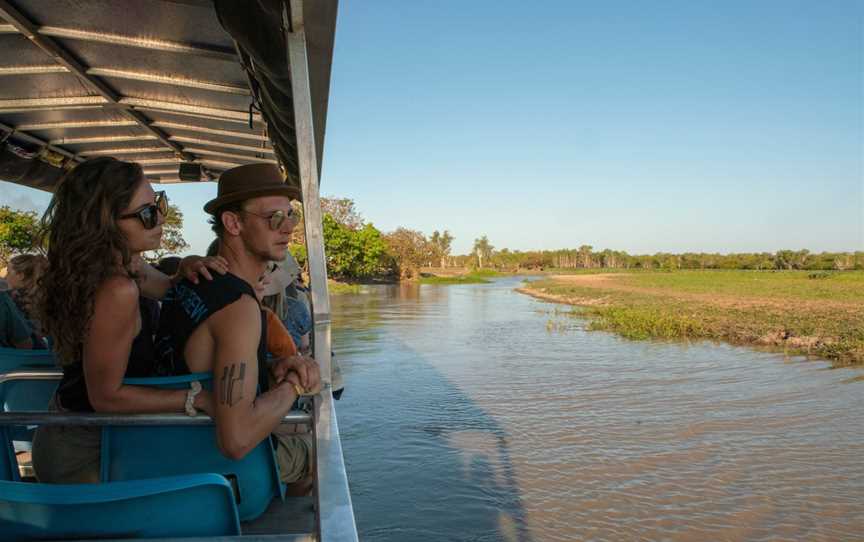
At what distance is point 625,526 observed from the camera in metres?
5.01

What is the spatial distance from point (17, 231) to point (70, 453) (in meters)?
11.0

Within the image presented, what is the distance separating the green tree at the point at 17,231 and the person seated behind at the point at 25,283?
8cm

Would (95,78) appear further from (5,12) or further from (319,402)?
(319,402)

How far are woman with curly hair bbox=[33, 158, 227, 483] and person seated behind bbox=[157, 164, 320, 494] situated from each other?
0.08m

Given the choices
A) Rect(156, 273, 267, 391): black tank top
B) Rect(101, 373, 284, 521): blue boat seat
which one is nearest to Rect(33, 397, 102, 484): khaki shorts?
Rect(101, 373, 284, 521): blue boat seat

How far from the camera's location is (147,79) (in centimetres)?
338

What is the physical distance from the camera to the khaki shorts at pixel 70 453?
5.49 feet

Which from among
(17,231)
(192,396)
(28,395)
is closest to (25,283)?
(28,395)

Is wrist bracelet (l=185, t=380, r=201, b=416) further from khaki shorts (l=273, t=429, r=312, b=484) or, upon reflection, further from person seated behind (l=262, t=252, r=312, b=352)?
person seated behind (l=262, t=252, r=312, b=352)

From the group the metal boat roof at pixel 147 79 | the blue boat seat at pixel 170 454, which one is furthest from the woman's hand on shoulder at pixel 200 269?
the metal boat roof at pixel 147 79

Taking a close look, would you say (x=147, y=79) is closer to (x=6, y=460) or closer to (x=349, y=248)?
(x=6, y=460)

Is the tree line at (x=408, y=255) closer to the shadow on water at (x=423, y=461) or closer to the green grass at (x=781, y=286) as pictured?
the shadow on water at (x=423, y=461)

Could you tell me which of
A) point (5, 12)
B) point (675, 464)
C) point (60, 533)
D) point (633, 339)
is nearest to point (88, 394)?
point (60, 533)

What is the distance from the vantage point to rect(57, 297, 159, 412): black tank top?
1.71m
